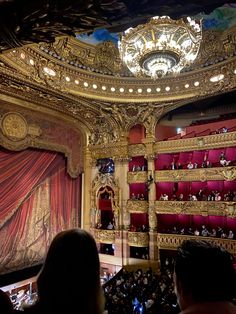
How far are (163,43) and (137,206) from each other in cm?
740

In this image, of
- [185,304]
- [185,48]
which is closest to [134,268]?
[185,48]

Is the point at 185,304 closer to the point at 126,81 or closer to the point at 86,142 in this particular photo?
the point at 126,81

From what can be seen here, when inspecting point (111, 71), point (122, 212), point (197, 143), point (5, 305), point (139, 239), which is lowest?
point (139, 239)

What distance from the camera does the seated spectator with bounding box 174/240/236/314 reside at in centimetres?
122

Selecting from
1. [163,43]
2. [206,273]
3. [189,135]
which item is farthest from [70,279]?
[189,135]

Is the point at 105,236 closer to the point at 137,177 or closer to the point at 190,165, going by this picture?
the point at 137,177

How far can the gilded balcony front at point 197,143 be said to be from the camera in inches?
403

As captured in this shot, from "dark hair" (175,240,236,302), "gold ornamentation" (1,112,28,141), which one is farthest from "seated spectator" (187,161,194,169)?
"dark hair" (175,240,236,302)

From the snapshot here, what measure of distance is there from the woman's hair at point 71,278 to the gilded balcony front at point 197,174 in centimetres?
994

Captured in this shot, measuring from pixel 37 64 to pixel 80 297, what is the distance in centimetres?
884

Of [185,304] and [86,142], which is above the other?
[86,142]

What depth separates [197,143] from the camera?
35.8ft

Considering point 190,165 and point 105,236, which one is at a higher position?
point 190,165

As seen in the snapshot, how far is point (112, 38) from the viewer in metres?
9.10
